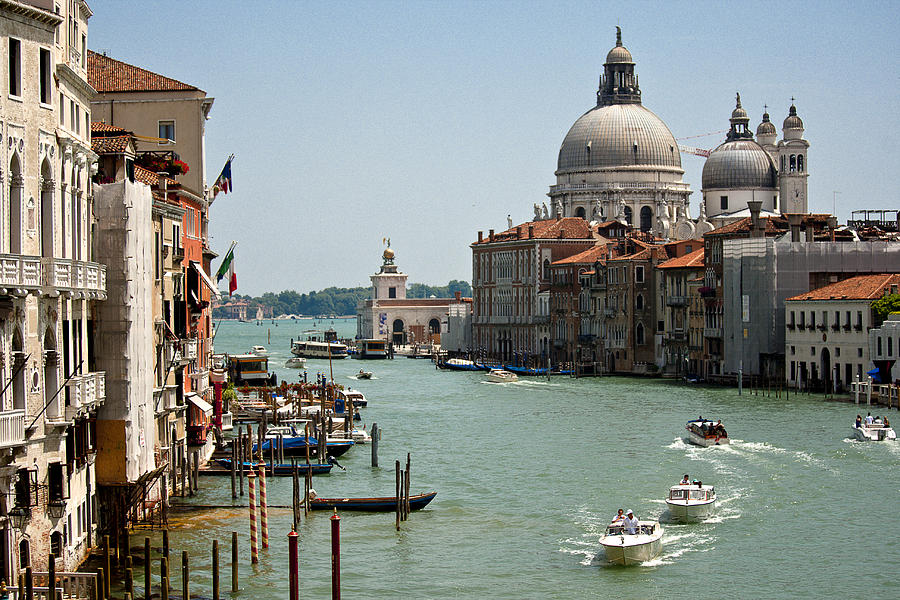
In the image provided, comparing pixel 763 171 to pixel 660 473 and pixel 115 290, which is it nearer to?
pixel 660 473

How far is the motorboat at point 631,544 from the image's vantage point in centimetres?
2084

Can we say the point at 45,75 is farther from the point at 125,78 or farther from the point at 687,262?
the point at 687,262

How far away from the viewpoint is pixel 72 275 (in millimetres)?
15625

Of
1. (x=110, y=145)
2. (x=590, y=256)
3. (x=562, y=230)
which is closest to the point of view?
(x=110, y=145)

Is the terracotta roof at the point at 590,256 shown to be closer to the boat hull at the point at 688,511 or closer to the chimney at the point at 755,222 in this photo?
the chimney at the point at 755,222

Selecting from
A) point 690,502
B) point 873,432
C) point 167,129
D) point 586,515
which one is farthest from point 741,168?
point 690,502

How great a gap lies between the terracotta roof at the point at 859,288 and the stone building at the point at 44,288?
3406 cm

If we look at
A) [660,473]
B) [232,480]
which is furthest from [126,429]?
[660,473]

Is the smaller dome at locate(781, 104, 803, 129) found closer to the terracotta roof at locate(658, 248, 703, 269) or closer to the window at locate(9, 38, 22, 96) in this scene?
the terracotta roof at locate(658, 248, 703, 269)

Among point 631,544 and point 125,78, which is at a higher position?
point 125,78

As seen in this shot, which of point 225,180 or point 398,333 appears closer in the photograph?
point 225,180

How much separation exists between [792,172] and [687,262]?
29.2 m

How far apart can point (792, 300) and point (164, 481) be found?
3288 centimetres

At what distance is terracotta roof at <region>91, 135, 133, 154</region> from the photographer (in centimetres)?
1886
